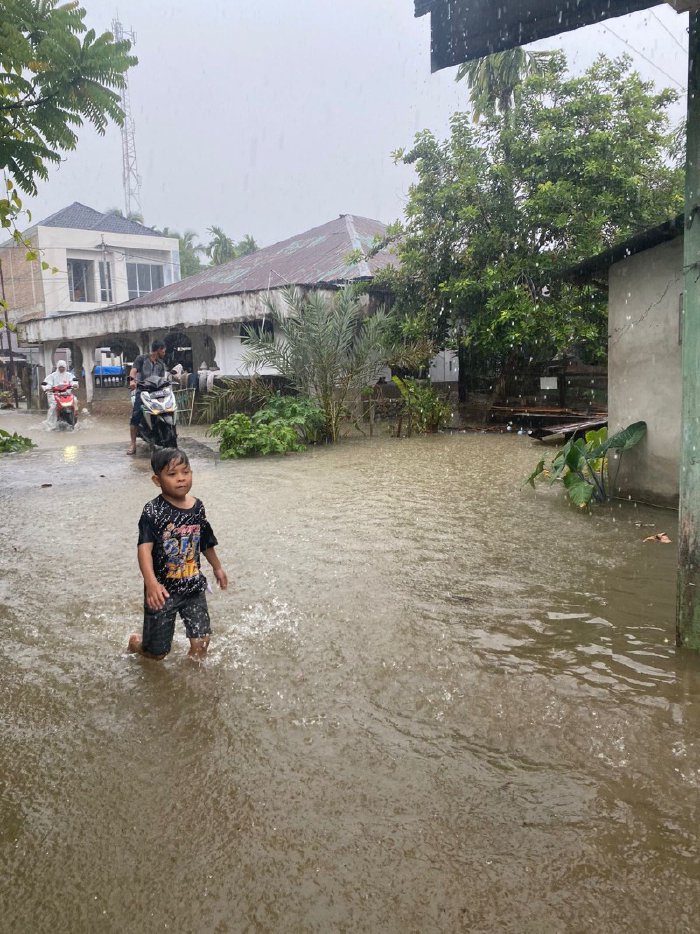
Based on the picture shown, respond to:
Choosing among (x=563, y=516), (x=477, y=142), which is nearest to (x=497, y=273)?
(x=477, y=142)

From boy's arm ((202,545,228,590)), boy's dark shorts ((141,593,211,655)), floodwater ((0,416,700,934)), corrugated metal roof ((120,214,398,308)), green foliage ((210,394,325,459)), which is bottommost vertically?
floodwater ((0,416,700,934))

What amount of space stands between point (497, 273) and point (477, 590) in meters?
10.8

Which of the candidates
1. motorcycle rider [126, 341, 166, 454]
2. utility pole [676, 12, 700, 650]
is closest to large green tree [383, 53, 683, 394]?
motorcycle rider [126, 341, 166, 454]

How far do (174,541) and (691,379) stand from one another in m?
2.80

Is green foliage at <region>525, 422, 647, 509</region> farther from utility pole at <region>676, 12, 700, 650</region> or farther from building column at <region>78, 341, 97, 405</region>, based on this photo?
building column at <region>78, 341, 97, 405</region>

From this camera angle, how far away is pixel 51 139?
13.7 ft

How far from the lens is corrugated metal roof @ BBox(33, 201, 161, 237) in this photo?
3234 centimetres

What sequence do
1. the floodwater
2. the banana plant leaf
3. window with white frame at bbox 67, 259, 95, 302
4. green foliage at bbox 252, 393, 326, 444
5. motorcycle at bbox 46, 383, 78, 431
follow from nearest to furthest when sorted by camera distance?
the floodwater < the banana plant leaf < green foliage at bbox 252, 393, 326, 444 < motorcycle at bbox 46, 383, 78, 431 < window with white frame at bbox 67, 259, 95, 302

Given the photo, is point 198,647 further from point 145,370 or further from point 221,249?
point 221,249

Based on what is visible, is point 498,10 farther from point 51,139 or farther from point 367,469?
point 367,469

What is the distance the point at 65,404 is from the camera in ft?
57.0

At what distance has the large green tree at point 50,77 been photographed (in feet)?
12.3

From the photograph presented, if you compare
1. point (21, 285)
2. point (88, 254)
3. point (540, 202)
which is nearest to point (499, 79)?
point (540, 202)

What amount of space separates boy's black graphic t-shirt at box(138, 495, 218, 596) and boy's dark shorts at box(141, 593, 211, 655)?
0.06 metres
